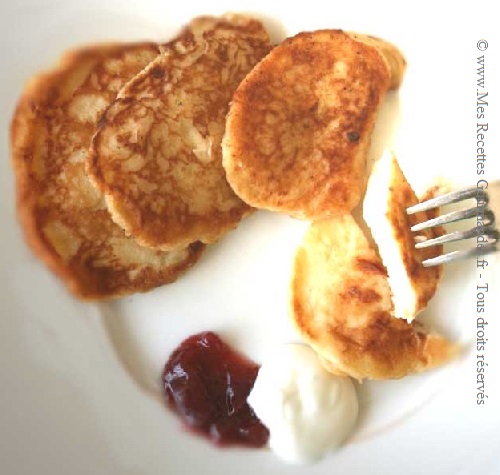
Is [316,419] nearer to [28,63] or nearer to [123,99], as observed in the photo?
[123,99]

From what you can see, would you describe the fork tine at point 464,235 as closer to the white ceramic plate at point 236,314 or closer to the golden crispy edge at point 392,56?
the white ceramic plate at point 236,314

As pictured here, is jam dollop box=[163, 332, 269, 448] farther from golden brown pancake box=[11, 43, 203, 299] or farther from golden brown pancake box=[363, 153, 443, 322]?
golden brown pancake box=[363, 153, 443, 322]

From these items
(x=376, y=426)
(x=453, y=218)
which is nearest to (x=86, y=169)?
(x=453, y=218)

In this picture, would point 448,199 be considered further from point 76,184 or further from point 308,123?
point 76,184

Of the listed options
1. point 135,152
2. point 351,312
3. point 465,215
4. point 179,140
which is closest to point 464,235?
point 465,215

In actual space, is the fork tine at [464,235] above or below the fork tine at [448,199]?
below

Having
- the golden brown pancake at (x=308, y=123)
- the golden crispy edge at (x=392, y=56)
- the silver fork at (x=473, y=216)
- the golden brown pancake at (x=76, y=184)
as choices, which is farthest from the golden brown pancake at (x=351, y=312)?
the golden crispy edge at (x=392, y=56)
